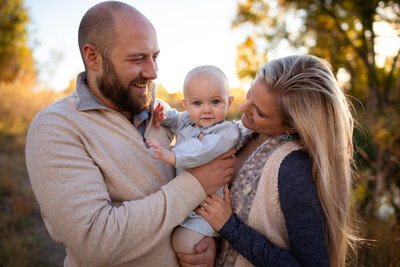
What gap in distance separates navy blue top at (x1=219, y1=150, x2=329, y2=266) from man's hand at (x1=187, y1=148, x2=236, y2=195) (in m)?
0.40

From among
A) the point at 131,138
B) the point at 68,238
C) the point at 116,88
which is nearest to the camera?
the point at 68,238

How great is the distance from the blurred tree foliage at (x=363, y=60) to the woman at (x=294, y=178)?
0.48 m

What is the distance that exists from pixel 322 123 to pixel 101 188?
136 centimetres

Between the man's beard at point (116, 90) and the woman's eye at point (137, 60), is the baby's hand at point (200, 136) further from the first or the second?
the woman's eye at point (137, 60)

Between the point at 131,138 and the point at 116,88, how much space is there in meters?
0.44

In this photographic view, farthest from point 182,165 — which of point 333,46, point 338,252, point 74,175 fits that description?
point 333,46

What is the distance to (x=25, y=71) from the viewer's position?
2041 centimetres

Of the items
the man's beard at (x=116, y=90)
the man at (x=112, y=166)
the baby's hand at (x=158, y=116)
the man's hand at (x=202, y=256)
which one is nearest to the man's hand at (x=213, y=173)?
the man at (x=112, y=166)

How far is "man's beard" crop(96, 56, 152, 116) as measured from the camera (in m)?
2.17

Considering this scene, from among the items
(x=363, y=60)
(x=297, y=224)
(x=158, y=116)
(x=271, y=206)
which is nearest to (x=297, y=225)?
(x=297, y=224)

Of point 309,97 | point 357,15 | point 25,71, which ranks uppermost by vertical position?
point 357,15

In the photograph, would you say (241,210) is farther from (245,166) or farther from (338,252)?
(338,252)

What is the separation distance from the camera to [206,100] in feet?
7.13

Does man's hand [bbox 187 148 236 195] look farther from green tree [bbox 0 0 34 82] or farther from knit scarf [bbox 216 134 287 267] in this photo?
green tree [bbox 0 0 34 82]
